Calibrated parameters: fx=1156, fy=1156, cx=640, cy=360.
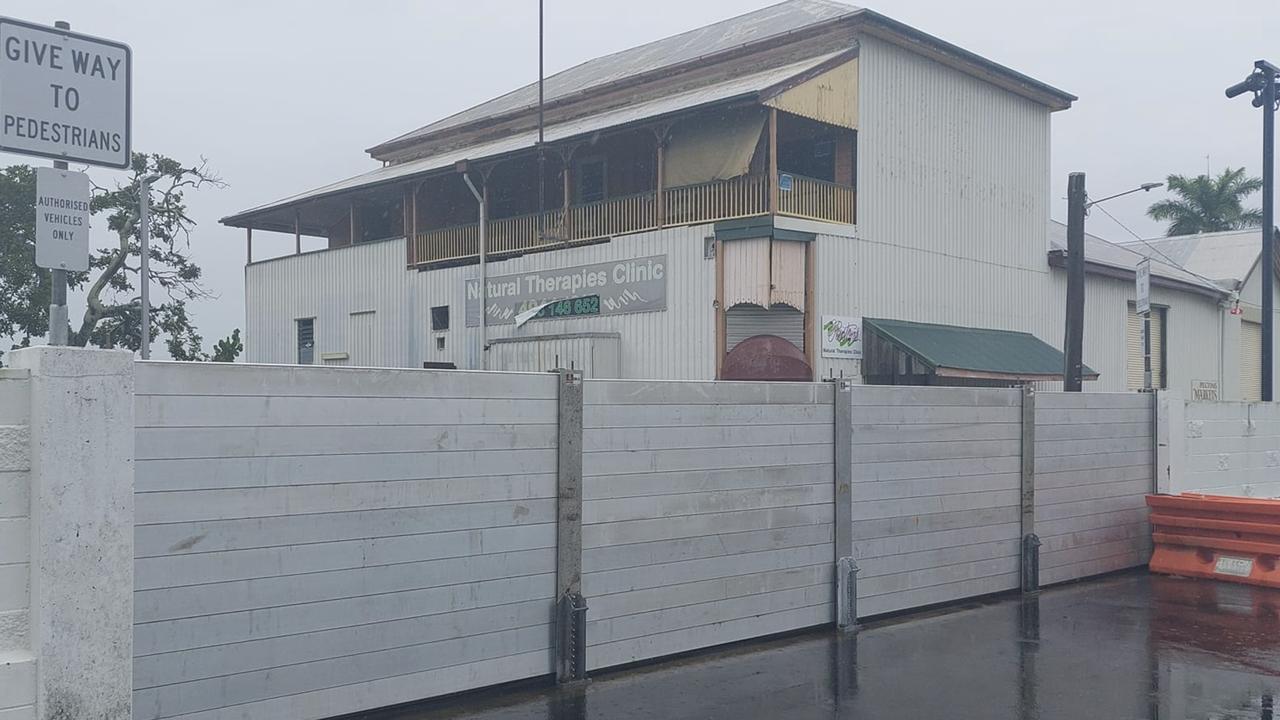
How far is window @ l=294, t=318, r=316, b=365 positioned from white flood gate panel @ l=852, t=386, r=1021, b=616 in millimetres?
21783

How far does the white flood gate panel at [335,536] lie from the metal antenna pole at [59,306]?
0.54 metres

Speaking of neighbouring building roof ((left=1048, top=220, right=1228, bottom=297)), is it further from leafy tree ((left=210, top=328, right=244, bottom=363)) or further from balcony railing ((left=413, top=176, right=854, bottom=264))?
leafy tree ((left=210, top=328, right=244, bottom=363))

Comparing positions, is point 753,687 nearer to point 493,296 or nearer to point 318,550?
point 318,550

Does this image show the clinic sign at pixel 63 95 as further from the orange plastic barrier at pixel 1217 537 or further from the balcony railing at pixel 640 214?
the balcony railing at pixel 640 214

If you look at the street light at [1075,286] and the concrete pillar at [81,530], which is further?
the street light at [1075,286]

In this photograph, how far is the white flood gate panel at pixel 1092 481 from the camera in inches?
492

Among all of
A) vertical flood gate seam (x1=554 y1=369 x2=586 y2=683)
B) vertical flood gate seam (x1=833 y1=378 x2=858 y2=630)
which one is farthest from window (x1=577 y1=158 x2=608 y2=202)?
vertical flood gate seam (x1=554 y1=369 x2=586 y2=683)

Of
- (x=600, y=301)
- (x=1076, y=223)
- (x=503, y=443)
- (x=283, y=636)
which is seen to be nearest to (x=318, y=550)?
(x=283, y=636)

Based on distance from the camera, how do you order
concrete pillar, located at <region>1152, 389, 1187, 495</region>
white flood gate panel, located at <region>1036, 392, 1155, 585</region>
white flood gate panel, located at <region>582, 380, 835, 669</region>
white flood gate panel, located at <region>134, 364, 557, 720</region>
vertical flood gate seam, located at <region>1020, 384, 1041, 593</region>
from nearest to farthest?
white flood gate panel, located at <region>134, 364, 557, 720</region> → white flood gate panel, located at <region>582, 380, 835, 669</region> → vertical flood gate seam, located at <region>1020, 384, 1041, 593</region> → white flood gate panel, located at <region>1036, 392, 1155, 585</region> → concrete pillar, located at <region>1152, 389, 1187, 495</region>

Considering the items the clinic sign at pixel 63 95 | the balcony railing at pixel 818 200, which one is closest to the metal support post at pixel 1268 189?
the balcony railing at pixel 818 200

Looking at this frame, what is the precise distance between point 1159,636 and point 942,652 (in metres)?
2.18

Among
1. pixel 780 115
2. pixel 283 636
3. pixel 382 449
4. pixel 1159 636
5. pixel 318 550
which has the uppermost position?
pixel 780 115

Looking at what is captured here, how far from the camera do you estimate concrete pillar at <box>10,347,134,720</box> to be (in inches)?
219

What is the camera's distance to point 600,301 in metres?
22.6
